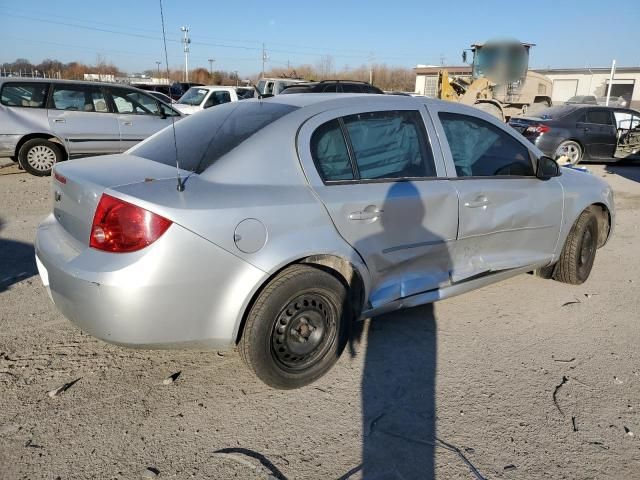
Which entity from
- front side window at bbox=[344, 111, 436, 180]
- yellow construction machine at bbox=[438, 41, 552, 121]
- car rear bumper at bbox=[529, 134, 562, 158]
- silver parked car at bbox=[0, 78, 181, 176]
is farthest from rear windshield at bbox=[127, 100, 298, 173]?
yellow construction machine at bbox=[438, 41, 552, 121]

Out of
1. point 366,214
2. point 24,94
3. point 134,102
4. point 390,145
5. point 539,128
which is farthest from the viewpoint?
point 539,128

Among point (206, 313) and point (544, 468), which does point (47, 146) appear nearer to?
point (206, 313)

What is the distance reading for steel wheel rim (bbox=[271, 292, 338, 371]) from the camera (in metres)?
2.78

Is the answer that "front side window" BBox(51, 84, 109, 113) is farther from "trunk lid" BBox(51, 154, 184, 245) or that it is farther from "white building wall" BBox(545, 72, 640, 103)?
"white building wall" BBox(545, 72, 640, 103)

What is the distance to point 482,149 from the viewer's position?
3.76 m

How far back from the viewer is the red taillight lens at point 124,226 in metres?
2.37

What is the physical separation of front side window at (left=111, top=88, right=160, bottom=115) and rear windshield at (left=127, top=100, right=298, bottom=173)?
693 centimetres

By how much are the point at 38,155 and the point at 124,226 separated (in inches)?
302

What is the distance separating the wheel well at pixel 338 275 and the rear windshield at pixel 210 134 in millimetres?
727

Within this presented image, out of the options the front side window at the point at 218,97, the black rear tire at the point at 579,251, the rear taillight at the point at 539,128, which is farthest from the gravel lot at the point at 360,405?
the front side window at the point at 218,97

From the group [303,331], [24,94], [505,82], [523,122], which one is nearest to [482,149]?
[303,331]

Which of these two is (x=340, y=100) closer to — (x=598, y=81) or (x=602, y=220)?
(x=602, y=220)

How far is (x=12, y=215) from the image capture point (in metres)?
6.36

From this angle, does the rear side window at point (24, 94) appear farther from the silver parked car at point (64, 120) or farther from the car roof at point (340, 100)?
the car roof at point (340, 100)
